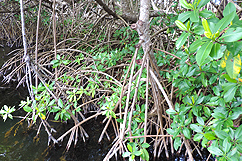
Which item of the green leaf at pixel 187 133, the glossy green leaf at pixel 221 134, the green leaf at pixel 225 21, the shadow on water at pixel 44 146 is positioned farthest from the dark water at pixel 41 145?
the green leaf at pixel 225 21

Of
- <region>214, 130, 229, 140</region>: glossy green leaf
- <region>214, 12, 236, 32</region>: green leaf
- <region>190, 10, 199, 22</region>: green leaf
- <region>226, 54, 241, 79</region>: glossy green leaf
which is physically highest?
<region>190, 10, 199, 22</region>: green leaf

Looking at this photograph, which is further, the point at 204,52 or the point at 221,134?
the point at 221,134

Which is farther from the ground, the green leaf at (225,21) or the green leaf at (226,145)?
the green leaf at (225,21)

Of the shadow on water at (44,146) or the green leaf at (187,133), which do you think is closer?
the green leaf at (187,133)

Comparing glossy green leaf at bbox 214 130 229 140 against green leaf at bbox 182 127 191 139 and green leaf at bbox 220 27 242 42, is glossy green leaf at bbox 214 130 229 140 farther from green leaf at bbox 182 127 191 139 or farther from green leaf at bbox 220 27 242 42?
green leaf at bbox 220 27 242 42

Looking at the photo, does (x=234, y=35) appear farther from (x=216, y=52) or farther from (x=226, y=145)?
(x=226, y=145)

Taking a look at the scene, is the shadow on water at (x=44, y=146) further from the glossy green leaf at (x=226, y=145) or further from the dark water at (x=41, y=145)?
the glossy green leaf at (x=226, y=145)

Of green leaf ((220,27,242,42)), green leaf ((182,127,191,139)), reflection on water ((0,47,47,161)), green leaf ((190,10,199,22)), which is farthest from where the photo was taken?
reflection on water ((0,47,47,161))

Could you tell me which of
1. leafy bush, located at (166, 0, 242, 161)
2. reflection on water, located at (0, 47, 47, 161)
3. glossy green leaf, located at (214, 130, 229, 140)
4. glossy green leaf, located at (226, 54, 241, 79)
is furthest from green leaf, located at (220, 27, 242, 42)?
reflection on water, located at (0, 47, 47, 161)

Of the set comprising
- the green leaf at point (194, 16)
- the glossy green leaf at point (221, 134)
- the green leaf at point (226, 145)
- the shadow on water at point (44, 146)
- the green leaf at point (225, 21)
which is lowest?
the shadow on water at point (44, 146)

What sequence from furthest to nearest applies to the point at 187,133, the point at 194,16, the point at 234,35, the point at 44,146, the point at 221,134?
the point at 44,146 < the point at 187,133 < the point at 221,134 < the point at 194,16 < the point at 234,35

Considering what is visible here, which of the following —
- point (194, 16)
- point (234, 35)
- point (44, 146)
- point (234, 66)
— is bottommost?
point (44, 146)

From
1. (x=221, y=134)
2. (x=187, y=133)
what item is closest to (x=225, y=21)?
(x=221, y=134)

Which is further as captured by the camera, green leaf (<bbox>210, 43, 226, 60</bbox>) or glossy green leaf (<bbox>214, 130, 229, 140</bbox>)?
glossy green leaf (<bbox>214, 130, 229, 140</bbox>)
